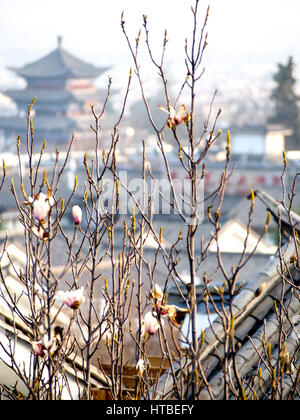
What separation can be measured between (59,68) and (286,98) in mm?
15819

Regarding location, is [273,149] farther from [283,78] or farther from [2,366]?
[2,366]

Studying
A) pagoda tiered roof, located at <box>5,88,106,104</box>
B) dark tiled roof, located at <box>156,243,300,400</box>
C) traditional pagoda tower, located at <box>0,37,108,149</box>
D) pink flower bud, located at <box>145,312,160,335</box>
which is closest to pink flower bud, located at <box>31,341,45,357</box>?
pink flower bud, located at <box>145,312,160,335</box>

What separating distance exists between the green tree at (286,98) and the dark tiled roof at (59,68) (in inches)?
534

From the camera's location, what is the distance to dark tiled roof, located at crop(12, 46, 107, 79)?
128 feet

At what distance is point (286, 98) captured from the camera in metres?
29.2

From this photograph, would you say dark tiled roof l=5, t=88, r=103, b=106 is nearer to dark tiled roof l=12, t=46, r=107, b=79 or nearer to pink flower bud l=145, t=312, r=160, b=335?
dark tiled roof l=12, t=46, r=107, b=79

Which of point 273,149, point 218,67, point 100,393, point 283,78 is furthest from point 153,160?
point 218,67

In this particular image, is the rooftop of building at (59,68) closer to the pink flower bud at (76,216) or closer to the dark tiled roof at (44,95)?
the dark tiled roof at (44,95)

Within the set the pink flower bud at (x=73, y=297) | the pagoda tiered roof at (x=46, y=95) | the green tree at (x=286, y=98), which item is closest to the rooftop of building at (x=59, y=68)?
the pagoda tiered roof at (x=46, y=95)

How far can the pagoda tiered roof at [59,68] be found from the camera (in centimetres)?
3894

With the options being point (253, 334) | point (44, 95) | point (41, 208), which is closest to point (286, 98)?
point (44, 95)
